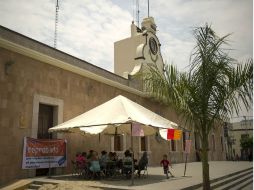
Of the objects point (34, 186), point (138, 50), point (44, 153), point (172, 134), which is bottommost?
point (34, 186)

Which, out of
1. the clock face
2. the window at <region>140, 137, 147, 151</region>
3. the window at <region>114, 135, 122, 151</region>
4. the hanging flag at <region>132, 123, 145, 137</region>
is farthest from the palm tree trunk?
the clock face

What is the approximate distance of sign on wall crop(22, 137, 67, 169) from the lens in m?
11.1

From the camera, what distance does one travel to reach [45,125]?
41.7 ft

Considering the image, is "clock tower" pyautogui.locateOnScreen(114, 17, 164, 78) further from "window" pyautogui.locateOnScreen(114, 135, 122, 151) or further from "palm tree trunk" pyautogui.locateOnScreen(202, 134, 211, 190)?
"palm tree trunk" pyautogui.locateOnScreen(202, 134, 211, 190)

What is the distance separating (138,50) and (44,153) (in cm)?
1248

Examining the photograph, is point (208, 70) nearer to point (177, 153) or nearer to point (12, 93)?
point (12, 93)

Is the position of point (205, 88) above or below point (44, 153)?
above

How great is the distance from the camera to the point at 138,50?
71.7 feet

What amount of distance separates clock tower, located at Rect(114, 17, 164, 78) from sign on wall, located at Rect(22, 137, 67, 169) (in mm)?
10384

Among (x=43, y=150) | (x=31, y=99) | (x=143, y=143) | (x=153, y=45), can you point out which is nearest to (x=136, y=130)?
(x=43, y=150)

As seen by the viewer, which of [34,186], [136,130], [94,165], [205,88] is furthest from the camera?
[94,165]

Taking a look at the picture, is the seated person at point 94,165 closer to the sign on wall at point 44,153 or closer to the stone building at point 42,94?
the sign on wall at point 44,153

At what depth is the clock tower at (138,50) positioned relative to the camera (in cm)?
2184

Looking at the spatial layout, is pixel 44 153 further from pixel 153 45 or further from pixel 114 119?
pixel 153 45
